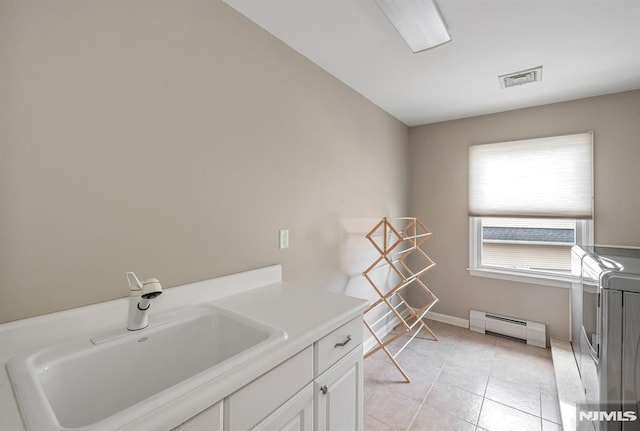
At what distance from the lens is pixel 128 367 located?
→ 0.93 m

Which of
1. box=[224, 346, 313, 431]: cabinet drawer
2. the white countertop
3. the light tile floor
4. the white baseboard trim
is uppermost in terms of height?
the white countertop

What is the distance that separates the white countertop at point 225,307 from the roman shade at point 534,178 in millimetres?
2394

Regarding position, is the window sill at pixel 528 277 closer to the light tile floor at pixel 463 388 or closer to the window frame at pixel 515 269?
the window frame at pixel 515 269

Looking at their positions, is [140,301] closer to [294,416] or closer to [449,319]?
[294,416]

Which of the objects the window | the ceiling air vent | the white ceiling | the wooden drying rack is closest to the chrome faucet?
the white ceiling

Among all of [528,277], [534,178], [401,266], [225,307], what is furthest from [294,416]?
[534,178]

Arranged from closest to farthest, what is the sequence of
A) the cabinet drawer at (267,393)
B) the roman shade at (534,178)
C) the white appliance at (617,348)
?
the cabinet drawer at (267,393), the white appliance at (617,348), the roman shade at (534,178)

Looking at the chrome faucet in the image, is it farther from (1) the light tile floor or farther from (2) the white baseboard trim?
(2) the white baseboard trim

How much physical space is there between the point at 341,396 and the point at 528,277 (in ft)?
8.42

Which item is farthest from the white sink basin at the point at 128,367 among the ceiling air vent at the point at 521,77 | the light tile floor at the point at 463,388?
the ceiling air vent at the point at 521,77

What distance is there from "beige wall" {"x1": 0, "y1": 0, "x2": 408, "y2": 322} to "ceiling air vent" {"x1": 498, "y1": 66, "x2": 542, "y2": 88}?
154 centimetres

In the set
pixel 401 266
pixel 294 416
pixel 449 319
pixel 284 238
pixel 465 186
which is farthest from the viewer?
pixel 401 266

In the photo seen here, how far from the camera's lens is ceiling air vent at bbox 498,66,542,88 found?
210cm

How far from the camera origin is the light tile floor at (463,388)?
1779mm
